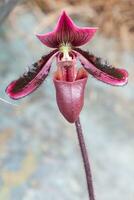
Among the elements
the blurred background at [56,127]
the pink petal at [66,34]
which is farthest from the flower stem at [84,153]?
the blurred background at [56,127]

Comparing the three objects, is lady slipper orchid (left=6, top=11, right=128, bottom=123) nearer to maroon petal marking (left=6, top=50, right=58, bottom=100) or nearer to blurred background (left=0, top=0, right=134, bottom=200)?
maroon petal marking (left=6, top=50, right=58, bottom=100)

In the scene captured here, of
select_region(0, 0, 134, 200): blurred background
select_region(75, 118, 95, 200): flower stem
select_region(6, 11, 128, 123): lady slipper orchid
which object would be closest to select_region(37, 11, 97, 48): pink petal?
select_region(6, 11, 128, 123): lady slipper orchid

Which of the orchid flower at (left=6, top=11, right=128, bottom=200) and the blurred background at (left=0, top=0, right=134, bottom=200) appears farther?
the blurred background at (left=0, top=0, right=134, bottom=200)

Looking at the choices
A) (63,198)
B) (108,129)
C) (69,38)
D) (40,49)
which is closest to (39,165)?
(63,198)


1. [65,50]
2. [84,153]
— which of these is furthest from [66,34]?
[84,153]

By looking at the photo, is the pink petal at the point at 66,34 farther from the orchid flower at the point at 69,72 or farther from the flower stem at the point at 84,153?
the flower stem at the point at 84,153

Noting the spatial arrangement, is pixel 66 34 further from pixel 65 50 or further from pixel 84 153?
pixel 84 153

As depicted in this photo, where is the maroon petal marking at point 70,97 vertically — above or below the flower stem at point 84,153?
above

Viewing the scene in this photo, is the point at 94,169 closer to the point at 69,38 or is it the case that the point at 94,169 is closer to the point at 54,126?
the point at 54,126
